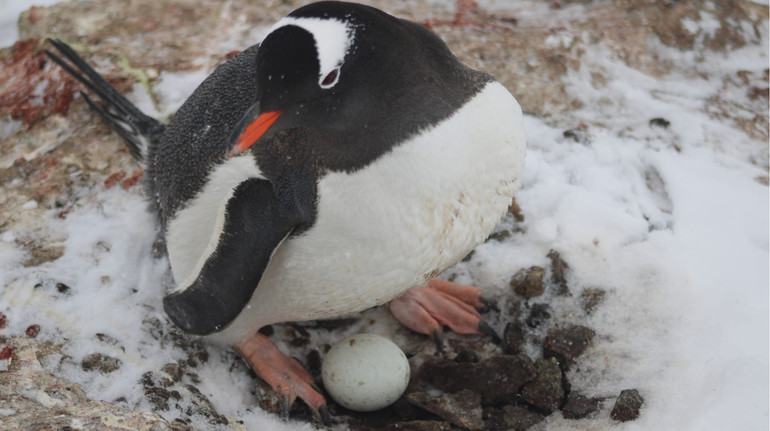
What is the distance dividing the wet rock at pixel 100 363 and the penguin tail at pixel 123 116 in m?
0.79

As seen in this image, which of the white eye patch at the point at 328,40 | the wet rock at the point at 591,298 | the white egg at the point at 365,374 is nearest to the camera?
the white eye patch at the point at 328,40

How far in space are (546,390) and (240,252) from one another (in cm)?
91

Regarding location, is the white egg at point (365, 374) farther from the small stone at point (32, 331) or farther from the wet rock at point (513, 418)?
the small stone at point (32, 331)

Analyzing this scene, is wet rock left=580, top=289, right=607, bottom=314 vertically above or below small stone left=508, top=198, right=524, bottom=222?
below

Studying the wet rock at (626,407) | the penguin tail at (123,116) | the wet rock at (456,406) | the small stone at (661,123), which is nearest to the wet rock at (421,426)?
the wet rock at (456,406)

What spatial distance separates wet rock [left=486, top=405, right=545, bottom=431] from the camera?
1833mm

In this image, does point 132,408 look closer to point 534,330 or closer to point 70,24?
point 534,330

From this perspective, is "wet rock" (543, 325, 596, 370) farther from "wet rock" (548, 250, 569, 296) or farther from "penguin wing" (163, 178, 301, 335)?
"penguin wing" (163, 178, 301, 335)

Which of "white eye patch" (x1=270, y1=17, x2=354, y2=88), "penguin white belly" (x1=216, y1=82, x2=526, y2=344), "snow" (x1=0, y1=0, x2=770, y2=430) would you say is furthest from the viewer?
"snow" (x1=0, y1=0, x2=770, y2=430)

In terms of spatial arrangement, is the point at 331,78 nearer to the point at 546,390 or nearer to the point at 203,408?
the point at 203,408

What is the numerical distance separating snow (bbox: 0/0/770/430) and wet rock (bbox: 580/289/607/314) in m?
0.03

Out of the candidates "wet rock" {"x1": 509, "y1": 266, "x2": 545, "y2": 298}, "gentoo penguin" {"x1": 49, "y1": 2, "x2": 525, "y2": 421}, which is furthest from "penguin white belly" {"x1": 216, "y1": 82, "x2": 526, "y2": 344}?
"wet rock" {"x1": 509, "y1": 266, "x2": 545, "y2": 298}

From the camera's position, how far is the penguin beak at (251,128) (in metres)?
1.30

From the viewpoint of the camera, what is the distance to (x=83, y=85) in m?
2.76
